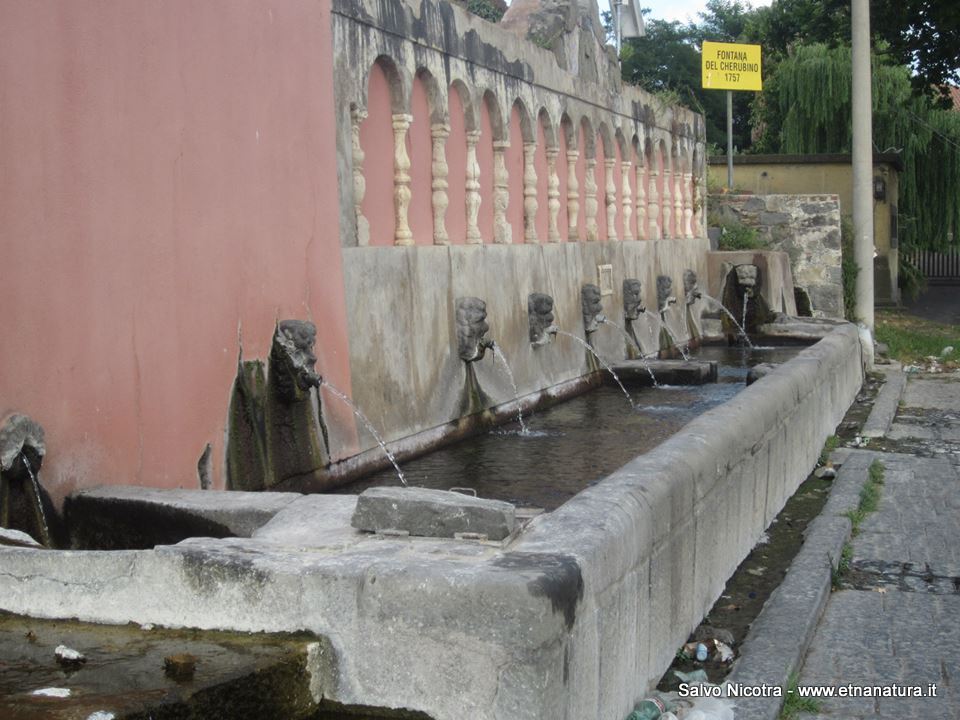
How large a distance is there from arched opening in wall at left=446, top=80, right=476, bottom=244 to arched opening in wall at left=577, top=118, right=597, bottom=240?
2937 mm

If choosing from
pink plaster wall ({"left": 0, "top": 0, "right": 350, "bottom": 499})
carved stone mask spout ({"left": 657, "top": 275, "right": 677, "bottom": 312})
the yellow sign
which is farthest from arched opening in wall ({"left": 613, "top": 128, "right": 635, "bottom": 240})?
the yellow sign

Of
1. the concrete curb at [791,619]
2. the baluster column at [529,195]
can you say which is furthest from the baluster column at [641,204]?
the concrete curb at [791,619]

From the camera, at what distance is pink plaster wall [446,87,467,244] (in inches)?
352

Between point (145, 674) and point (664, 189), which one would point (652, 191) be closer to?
point (664, 189)

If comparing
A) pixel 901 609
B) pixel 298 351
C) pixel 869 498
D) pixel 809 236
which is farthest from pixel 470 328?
pixel 809 236

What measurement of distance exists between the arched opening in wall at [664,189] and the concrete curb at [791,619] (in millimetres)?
8317

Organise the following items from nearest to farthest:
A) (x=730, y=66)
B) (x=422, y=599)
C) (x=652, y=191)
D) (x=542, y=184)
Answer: (x=422, y=599) → (x=542, y=184) → (x=652, y=191) → (x=730, y=66)

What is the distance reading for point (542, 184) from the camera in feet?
36.2

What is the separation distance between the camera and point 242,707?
305 cm

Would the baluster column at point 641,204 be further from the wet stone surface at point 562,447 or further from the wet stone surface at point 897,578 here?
the wet stone surface at point 897,578


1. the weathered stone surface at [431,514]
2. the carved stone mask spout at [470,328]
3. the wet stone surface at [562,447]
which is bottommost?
the wet stone surface at [562,447]

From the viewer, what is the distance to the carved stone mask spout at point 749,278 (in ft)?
51.5

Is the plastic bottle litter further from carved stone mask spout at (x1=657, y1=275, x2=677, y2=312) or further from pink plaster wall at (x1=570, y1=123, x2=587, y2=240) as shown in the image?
carved stone mask spout at (x1=657, y1=275, x2=677, y2=312)

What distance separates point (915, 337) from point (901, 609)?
1393cm
